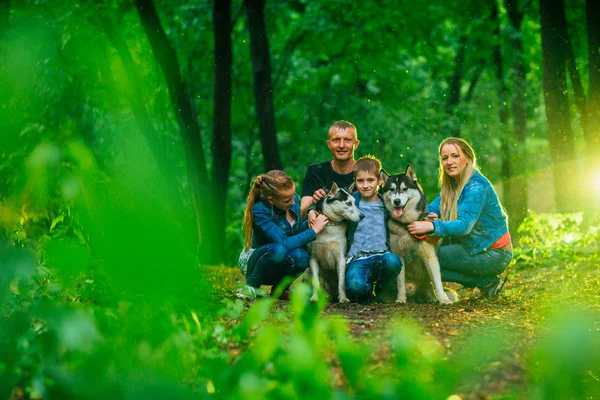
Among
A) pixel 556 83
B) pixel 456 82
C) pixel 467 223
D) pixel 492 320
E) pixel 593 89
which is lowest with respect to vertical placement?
pixel 492 320

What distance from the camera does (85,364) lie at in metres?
1.64

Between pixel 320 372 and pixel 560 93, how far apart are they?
1289cm

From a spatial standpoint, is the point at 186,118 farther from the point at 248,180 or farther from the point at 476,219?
the point at 248,180

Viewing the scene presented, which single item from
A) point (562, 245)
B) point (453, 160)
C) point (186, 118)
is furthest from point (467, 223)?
point (186, 118)

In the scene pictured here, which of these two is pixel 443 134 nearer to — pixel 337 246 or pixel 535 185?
pixel 337 246

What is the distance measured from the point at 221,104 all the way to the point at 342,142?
6332 mm


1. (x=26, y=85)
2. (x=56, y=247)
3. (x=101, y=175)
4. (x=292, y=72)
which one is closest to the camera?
(x=56, y=247)

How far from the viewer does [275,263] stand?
6.87 meters

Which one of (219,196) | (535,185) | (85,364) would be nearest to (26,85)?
(85,364)

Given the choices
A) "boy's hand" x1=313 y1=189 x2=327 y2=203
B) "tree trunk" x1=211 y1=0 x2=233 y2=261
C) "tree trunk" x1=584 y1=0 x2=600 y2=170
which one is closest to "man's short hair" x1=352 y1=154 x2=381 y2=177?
"boy's hand" x1=313 y1=189 x2=327 y2=203

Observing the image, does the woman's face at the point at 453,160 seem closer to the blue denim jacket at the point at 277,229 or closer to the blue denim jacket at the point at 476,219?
the blue denim jacket at the point at 476,219

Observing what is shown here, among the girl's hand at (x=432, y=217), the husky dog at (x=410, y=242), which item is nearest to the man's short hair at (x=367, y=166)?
the husky dog at (x=410, y=242)

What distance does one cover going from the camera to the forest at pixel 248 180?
4.28 ft

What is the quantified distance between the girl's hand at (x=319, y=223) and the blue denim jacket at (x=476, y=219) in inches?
36.1
